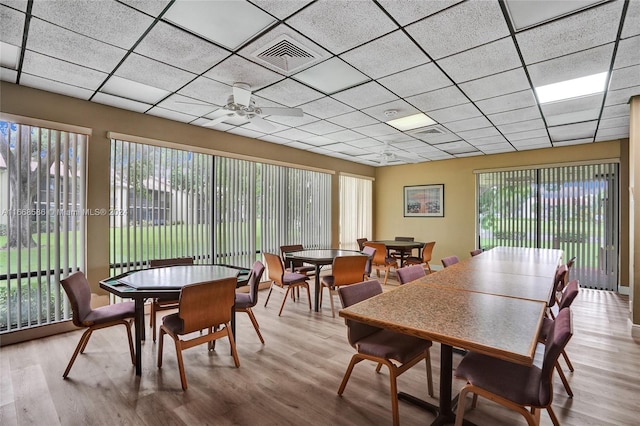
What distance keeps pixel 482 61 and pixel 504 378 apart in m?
2.52

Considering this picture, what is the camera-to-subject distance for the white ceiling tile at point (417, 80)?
2947 mm

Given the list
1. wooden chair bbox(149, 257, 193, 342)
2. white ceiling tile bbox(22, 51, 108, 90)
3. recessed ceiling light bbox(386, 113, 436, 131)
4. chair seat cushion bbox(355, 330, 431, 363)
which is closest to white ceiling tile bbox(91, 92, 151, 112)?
white ceiling tile bbox(22, 51, 108, 90)

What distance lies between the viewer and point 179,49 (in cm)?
259

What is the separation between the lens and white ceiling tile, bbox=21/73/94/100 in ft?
10.5

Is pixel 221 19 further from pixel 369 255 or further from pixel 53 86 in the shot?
pixel 369 255

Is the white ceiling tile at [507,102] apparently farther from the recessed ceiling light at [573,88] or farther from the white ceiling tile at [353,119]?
the white ceiling tile at [353,119]

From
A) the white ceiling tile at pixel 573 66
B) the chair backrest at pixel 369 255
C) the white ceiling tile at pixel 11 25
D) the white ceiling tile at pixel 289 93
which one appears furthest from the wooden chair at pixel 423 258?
the white ceiling tile at pixel 11 25

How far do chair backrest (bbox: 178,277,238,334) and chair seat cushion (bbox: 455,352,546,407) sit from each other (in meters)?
1.86

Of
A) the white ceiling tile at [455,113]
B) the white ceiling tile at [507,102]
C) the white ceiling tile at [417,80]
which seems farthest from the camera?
the white ceiling tile at [455,113]

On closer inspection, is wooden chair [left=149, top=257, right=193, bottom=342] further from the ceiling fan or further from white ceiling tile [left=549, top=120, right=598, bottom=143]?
white ceiling tile [left=549, top=120, right=598, bottom=143]

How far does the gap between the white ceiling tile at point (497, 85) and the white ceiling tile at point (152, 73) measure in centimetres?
288

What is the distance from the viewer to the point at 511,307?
1899mm

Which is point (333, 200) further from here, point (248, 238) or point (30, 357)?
point (30, 357)

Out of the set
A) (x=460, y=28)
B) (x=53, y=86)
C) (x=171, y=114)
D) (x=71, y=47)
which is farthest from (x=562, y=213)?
(x=53, y=86)
